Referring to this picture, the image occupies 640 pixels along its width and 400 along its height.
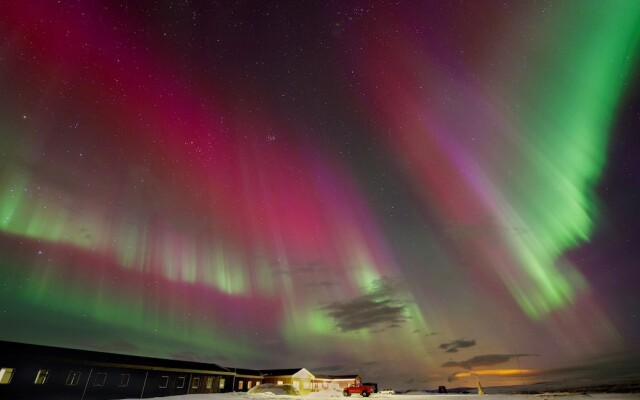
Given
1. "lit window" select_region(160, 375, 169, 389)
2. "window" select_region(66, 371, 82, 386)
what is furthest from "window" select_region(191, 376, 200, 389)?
"window" select_region(66, 371, 82, 386)

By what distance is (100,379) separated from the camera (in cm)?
3925

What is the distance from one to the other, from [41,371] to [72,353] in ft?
13.7

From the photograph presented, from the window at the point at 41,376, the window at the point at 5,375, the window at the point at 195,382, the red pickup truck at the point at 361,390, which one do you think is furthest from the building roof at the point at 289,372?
the window at the point at 5,375

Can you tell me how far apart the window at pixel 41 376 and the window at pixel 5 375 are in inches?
89.5

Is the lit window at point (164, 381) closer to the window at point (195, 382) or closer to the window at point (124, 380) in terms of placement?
the window at point (124, 380)

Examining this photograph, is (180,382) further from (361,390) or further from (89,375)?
(361,390)

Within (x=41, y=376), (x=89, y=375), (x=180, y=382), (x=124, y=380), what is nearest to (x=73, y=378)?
(x=89, y=375)

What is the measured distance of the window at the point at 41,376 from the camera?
34.1 m

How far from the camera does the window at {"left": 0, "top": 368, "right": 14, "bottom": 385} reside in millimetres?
31933

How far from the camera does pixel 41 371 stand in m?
34.6

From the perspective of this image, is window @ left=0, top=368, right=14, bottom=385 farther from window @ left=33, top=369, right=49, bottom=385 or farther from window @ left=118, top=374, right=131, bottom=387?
window @ left=118, top=374, right=131, bottom=387

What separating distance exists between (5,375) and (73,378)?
6133 millimetres

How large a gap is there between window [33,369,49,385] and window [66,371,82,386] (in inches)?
85.7

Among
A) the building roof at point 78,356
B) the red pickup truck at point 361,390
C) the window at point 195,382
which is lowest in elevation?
the red pickup truck at point 361,390
